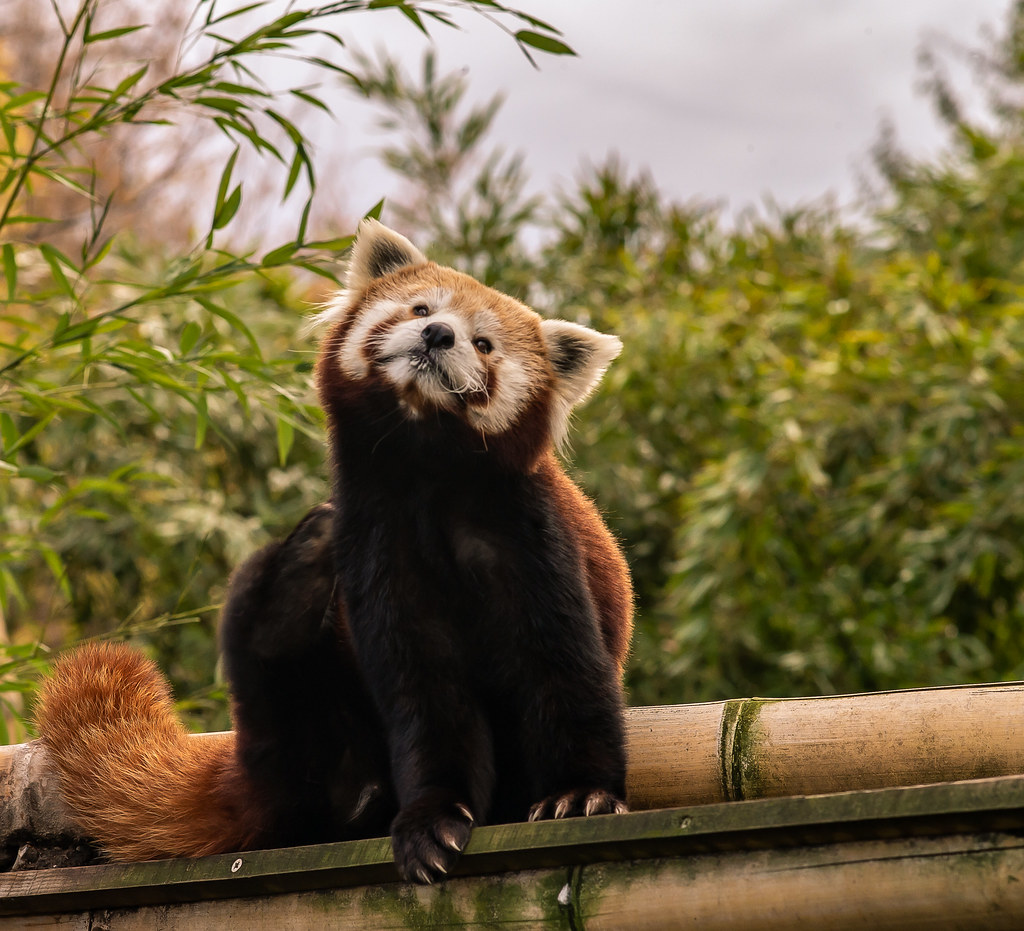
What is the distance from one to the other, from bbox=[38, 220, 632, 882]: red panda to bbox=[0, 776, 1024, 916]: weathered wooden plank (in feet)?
0.32

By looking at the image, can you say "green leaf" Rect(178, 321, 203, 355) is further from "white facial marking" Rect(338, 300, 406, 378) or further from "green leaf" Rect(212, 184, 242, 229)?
"white facial marking" Rect(338, 300, 406, 378)

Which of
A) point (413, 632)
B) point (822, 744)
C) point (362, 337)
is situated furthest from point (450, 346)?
point (822, 744)

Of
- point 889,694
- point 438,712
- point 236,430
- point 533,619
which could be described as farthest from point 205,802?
point 236,430

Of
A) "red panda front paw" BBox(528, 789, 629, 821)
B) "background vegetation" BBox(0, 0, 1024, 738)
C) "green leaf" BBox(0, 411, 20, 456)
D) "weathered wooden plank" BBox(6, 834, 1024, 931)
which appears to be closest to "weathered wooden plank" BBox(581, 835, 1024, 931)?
"weathered wooden plank" BBox(6, 834, 1024, 931)

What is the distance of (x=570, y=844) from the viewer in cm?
131

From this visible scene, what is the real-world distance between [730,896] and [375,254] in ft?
3.99

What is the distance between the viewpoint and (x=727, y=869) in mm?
1251

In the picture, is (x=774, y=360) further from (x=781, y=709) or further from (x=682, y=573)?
(x=781, y=709)

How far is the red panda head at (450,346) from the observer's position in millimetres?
1679

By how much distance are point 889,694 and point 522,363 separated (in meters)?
0.76

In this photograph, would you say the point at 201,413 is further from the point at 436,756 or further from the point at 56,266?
the point at 436,756

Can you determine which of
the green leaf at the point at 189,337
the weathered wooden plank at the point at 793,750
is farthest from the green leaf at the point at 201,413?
the weathered wooden plank at the point at 793,750

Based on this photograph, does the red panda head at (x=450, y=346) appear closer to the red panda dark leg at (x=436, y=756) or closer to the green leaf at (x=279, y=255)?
the green leaf at (x=279, y=255)

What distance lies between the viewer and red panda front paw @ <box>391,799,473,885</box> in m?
1.39
